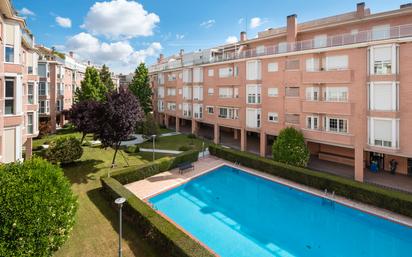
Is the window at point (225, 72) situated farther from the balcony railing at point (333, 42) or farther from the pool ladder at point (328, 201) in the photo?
the pool ladder at point (328, 201)

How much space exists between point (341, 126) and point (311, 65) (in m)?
6.98

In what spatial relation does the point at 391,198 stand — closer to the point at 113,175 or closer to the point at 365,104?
the point at 365,104

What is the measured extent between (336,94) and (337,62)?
3085 mm

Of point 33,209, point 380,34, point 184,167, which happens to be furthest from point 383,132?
point 33,209

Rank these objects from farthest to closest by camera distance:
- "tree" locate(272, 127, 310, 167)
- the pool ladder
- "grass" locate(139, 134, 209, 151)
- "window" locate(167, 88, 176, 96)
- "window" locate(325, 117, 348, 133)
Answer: "window" locate(167, 88, 176, 96), "grass" locate(139, 134, 209, 151), "tree" locate(272, 127, 310, 167), "window" locate(325, 117, 348, 133), the pool ladder

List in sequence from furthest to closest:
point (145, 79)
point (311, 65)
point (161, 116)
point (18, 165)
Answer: point (161, 116), point (145, 79), point (311, 65), point (18, 165)

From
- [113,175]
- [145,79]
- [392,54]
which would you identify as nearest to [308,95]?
[392,54]

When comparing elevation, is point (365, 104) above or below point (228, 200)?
above

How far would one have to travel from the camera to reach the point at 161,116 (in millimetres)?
56094

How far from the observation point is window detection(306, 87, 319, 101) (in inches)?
978

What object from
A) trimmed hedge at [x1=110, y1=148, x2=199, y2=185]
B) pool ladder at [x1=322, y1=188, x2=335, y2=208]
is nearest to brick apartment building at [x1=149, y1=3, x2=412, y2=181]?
pool ladder at [x1=322, y1=188, x2=335, y2=208]

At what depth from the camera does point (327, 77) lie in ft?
77.3

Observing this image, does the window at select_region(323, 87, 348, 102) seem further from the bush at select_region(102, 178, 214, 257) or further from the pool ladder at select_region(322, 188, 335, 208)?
the bush at select_region(102, 178, 214, 257)

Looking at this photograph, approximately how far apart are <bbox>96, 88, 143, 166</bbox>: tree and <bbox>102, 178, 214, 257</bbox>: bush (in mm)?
6087
